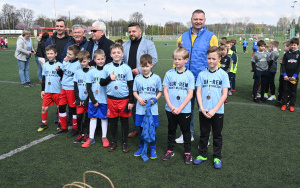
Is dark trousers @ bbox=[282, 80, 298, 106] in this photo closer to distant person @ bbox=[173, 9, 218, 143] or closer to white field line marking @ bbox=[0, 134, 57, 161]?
distant person @ bbox=[173, 9, 218, 143]

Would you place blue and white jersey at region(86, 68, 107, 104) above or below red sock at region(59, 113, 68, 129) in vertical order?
above

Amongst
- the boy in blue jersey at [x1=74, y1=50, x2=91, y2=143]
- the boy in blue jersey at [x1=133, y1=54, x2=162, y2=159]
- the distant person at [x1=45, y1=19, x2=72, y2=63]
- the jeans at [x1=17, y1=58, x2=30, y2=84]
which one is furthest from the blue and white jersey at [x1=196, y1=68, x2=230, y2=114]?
the jeans at [x1=17, y1=58, x2=30, y2=84]

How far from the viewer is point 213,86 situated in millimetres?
3572

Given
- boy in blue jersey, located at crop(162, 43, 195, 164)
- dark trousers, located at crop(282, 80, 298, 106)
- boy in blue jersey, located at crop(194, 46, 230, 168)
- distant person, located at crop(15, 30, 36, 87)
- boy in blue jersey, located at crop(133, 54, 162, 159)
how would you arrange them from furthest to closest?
distant person, located at crop(15, 30, 36, 87) → dark trousers, located at crop(282, 80, 298, 106) → boy in blue jersey, located at crop(133, 54, 162, 159) → boy in blue jersey, located at crop(162, 43, 195, 164) → boy in blue jersey, located at crop(194, 46, 230, 168)

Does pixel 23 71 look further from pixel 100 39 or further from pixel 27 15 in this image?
pixel 27 15

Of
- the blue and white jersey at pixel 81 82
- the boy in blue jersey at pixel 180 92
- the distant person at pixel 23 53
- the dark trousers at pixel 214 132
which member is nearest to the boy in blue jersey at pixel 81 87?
the blue and white jersey at pixel 81 82

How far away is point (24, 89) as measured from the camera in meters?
9.13

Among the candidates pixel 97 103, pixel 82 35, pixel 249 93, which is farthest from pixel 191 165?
pixel 249 93

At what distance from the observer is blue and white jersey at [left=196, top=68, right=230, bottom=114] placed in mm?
3545

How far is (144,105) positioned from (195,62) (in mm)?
1115

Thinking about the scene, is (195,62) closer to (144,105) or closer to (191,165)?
(144,105)

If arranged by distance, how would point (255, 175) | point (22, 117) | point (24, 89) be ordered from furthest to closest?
1. point (24, 89)
2. point (22, 117)
3. point (255, 175)

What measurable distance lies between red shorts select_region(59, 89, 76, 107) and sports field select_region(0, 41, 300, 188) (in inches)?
26.3

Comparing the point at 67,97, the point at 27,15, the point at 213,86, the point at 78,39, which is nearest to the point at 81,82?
the point at 67,97
